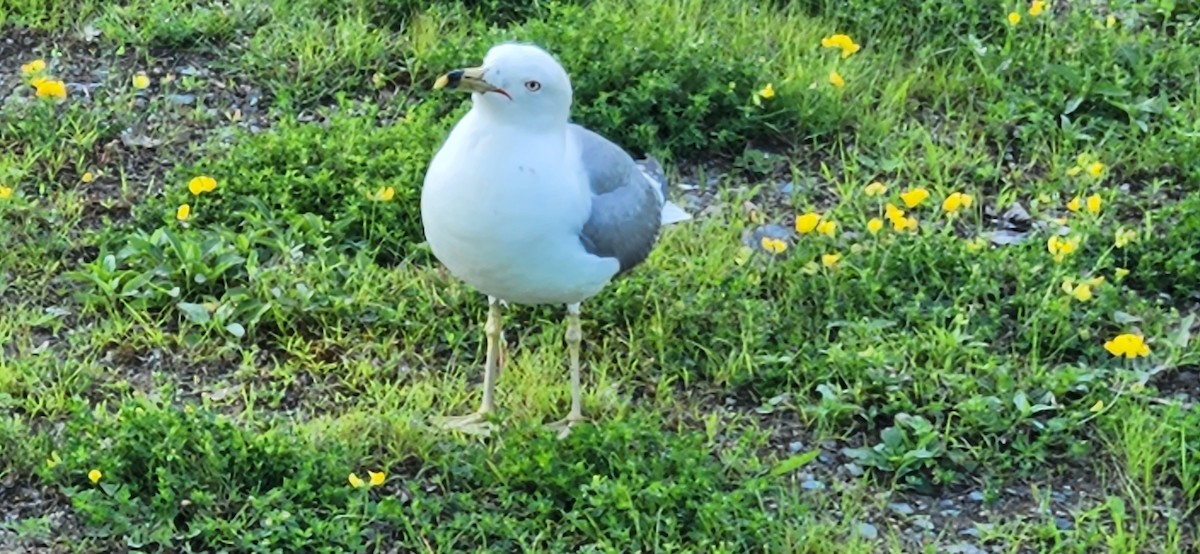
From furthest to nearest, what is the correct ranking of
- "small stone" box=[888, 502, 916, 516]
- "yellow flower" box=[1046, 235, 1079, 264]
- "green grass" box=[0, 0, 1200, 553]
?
"yellow flower" box=[1046, 235, 1079, 264], "small stone" box=[888, 502, 916, 516], "green grass" box=[0, 0, 1200, 553]

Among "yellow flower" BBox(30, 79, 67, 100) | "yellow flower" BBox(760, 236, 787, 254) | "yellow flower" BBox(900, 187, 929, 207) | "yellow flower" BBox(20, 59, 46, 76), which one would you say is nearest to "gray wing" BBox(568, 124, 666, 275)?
"yellow flower" BBox(760, 236, 787, 254)

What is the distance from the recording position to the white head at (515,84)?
12.3 feet

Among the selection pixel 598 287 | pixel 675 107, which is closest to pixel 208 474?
pixel 598 287

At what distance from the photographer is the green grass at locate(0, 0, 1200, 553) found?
4027mm

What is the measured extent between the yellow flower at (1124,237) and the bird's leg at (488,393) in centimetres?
193

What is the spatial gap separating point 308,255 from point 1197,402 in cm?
254

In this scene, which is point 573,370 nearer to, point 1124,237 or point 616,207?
point 616,207

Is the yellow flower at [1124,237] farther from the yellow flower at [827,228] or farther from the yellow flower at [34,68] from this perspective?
the yellow flower at [34,68]

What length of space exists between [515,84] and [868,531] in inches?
55.1

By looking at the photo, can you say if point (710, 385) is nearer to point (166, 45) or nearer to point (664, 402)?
point (664, 402)

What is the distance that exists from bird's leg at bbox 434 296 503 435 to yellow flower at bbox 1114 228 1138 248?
1926 mm

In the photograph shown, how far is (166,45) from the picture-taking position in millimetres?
5953

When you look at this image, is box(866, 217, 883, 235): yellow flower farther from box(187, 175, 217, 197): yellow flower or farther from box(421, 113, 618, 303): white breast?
box(187, 175, 217, 197): yellow flower

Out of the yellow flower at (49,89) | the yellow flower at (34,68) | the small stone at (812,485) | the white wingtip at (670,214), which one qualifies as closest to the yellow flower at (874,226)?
the white wingtip at (670,214)
